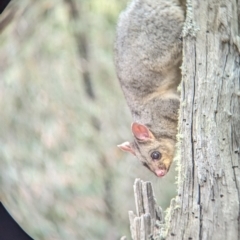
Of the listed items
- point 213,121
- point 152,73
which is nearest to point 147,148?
point 152,73

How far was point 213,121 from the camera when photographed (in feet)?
3.95

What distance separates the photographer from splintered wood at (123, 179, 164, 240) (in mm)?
1331

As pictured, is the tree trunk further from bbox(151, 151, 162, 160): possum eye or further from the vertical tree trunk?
bbox(151, 151, 162, 160): possum eye

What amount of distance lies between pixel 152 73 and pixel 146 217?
44cm

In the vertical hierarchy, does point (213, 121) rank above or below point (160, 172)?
above

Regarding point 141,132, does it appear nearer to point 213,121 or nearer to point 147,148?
point 147,148

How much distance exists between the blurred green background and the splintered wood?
0.32ft

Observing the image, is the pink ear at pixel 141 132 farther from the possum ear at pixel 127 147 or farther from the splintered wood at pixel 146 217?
the splintered wood at pixel 146 217

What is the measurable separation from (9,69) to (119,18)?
549mm

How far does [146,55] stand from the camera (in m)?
1.40

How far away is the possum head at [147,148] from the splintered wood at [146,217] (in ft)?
0.43

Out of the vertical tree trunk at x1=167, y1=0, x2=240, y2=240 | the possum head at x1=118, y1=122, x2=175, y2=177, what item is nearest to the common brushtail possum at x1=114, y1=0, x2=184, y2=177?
the possum head at x1=118, y1=122, x2=175, y2=177

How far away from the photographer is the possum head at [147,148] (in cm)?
153

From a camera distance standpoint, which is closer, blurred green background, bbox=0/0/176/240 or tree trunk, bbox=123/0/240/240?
tree trunk, bbox=123/0/240/240
